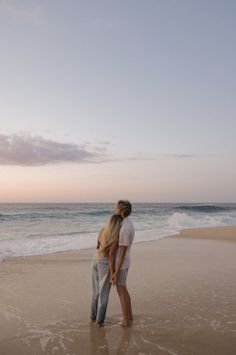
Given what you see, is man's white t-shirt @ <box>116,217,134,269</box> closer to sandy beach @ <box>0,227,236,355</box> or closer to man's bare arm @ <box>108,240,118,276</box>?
man's bare arm @ <box>108,240,118,276</box>

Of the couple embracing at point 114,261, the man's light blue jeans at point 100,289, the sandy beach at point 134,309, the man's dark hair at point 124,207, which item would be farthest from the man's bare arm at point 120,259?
the sandy beach at point 134,309

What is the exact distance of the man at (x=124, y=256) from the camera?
587 cm

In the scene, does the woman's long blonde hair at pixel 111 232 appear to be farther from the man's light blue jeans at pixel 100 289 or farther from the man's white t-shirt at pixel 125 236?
the man's light blue jeans at pixel 100 289

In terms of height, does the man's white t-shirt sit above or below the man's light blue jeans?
above

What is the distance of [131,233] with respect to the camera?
19.5 ft

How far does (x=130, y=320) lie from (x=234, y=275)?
455 centimetres

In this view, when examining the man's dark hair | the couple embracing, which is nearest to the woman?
the couple embracing

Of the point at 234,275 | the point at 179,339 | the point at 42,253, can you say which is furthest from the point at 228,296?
the point at 42,253

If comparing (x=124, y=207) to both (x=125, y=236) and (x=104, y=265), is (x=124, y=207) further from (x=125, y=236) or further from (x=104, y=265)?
(x=104, y=265)

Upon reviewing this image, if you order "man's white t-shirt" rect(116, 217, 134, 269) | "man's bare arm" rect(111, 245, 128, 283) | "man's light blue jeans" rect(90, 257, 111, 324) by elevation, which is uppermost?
"man's white t-shirt" rect(116, 217, 134, 269)

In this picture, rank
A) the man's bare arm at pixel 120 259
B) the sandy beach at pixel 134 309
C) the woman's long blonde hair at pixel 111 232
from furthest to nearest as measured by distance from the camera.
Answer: the woman's long blonde hair at pixel 111 232 < the man's bare arm at pixel 120 259 < the sandy beach at pixel 134 309

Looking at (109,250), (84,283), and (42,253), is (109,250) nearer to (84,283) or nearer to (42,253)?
(84,283)

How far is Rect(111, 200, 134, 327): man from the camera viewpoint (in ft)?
19.3

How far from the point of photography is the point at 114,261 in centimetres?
594
